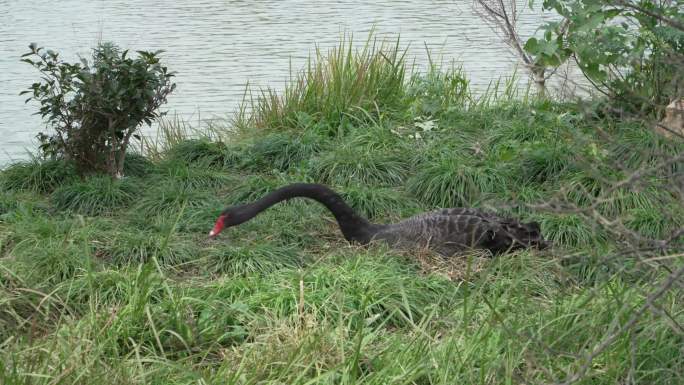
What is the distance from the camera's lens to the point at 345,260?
5.25 metres

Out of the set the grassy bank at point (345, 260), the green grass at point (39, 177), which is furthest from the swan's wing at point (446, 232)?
the green grass at point (39, 177)

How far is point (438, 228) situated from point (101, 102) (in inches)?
98.4

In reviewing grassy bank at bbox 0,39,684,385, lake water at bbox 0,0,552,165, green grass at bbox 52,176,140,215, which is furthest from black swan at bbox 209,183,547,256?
lake water at bbox 0,0,552,165

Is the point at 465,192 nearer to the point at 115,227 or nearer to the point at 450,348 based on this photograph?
the point at 115,227

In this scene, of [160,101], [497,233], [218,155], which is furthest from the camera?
[218,155]

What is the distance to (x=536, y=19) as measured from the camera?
15578 millimetres

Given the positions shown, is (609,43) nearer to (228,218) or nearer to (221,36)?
(228,218)

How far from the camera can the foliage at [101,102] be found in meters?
6.71

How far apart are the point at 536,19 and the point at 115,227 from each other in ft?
35.6

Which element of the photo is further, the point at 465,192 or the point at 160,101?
the point at 160,101

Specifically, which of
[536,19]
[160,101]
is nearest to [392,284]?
[160,101]

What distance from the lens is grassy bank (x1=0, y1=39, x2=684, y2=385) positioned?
363 centimetres

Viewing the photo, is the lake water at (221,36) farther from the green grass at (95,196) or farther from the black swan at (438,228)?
the black swan at (438,228)

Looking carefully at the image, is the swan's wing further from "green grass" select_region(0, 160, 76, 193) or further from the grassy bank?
"green grass" select_region(0, 160, 76, 193)
